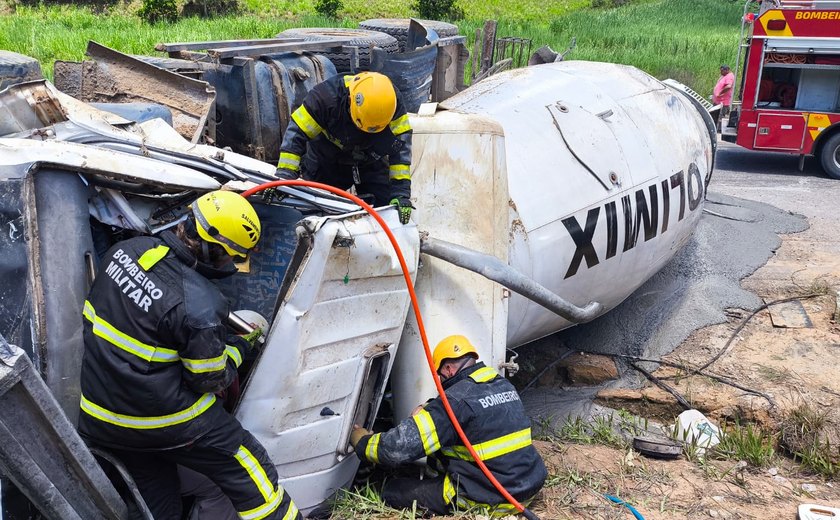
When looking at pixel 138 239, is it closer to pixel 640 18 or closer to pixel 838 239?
pixel 838 239

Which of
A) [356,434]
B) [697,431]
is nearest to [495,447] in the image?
[356,434]

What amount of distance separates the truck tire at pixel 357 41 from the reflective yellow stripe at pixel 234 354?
4488 mm

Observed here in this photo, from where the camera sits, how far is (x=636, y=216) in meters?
5.27

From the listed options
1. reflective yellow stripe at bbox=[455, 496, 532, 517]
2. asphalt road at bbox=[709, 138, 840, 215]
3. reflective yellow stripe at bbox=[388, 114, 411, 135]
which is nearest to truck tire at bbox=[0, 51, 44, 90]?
reflective yellow stripe at bbox=[388, 114, 411, 135]

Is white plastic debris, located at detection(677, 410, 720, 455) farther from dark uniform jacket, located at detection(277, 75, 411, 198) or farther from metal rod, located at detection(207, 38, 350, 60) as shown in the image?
metal rod, located at detection(207, 38, 350, 60)

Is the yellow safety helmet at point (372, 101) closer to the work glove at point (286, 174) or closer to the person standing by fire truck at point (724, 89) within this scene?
the work glove at point (286, 174)

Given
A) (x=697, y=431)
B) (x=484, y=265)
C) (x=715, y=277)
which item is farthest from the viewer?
(x=715, y=277)

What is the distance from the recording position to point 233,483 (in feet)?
10.6

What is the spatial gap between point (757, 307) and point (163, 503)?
491 cm

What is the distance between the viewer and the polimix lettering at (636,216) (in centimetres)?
482

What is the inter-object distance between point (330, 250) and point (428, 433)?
1.00m

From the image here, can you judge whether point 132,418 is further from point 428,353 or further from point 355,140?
point 355,140

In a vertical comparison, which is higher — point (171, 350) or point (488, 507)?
point (171, 350)

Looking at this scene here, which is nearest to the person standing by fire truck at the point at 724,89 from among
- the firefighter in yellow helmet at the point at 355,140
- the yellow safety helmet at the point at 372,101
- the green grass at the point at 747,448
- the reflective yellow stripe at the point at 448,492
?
the green grass at the point at 747,448
